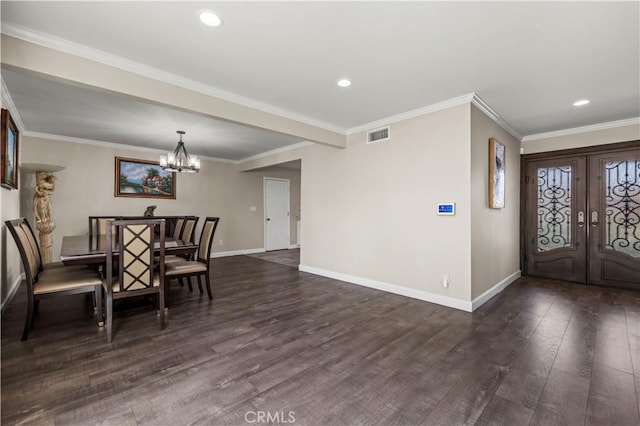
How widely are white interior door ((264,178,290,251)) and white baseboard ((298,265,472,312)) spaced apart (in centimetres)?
307

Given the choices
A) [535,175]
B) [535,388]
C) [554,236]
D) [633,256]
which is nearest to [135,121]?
[535,388]

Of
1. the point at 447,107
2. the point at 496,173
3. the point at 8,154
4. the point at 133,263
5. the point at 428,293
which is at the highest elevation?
the point at 447,107

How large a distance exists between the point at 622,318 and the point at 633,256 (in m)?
1.80

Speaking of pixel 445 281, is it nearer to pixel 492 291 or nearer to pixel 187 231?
pixel 492 291

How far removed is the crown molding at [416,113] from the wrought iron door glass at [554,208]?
2823mm

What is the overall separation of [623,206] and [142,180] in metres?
8.55

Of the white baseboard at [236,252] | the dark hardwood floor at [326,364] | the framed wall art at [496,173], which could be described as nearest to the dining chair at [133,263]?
the dark hardwood floor at [326,364]

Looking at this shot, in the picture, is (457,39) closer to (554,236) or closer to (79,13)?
(79,13)

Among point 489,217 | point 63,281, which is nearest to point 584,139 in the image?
point 489,217

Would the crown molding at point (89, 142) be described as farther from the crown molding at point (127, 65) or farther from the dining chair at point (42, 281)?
the crown molding at point (127, 65)

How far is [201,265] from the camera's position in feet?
12.1

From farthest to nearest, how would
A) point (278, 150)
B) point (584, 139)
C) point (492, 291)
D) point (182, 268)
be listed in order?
point (278, 150)
point (584, 139)
point (492, 291)
point (182, 268)

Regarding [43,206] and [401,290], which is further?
[43,206]
